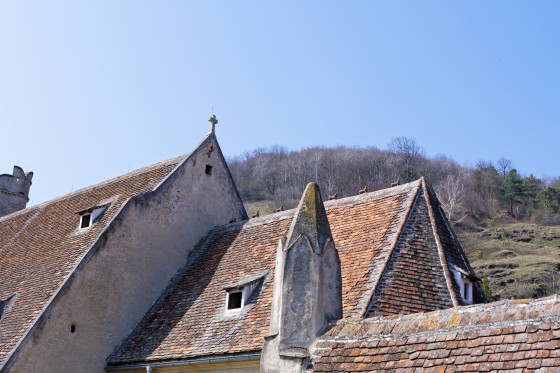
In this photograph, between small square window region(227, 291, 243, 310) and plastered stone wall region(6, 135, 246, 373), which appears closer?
small square window region(227, 291, 243, 310)

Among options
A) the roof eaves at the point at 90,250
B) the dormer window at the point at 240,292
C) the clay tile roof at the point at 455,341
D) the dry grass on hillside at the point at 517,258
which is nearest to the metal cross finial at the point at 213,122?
the roof eaves at the point at 90,250

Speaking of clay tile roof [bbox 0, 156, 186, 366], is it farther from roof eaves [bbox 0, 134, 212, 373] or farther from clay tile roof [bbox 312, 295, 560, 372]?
clay tile roof [bbox 312, 295, 560, 372]

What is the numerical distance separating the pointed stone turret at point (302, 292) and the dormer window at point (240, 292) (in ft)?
18.5

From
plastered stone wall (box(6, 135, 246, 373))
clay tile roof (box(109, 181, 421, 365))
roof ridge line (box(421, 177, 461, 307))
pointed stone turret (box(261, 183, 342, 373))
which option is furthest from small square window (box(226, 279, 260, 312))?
pointed stone turret (box(261, 183, 342, 373))

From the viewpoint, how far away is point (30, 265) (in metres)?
22.4

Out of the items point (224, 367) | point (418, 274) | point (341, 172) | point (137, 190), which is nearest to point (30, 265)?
point (137, 190)

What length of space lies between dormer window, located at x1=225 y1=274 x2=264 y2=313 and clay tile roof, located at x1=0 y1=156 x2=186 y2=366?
429 cm

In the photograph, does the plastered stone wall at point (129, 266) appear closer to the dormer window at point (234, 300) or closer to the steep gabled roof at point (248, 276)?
the steep gabled roof at point (248, 276)

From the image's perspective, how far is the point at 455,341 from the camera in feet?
31.4

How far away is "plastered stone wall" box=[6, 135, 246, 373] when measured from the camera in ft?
60.6

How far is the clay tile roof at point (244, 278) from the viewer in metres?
16.4

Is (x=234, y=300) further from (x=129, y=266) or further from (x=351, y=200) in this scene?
(x=351, y=200)

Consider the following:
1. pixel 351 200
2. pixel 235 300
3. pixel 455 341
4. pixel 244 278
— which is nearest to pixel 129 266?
pixel 244 278

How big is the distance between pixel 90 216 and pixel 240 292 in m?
6.76
